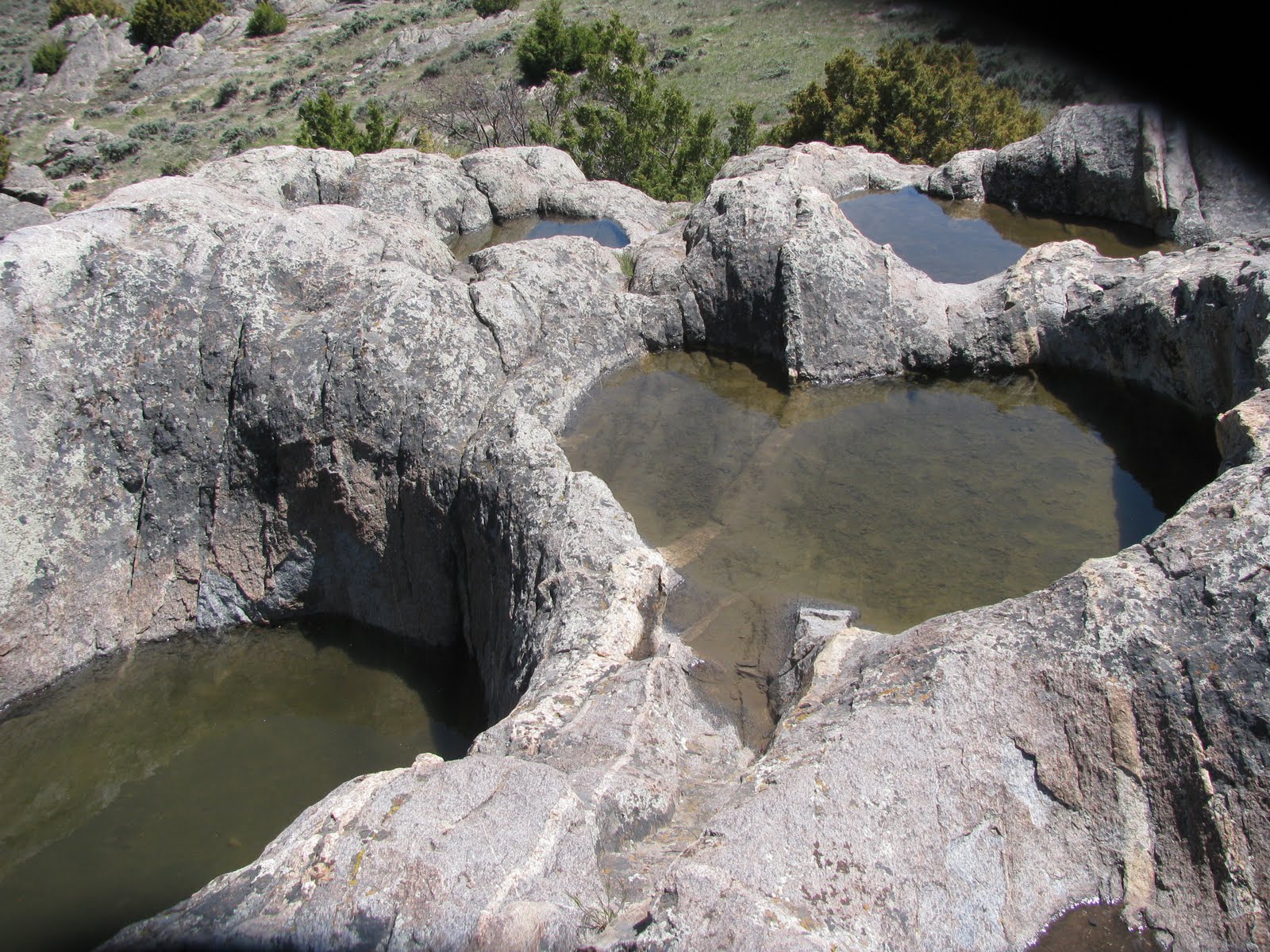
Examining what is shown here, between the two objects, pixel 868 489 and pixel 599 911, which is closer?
pixel 599 911

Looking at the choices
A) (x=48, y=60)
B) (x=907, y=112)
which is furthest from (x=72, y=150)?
(x=907, y=112)

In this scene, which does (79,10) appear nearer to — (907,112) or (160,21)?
(160,21)

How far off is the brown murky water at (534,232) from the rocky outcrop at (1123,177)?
4711mm

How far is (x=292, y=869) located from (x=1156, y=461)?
6241mm

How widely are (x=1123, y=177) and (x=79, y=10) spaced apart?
177 ft

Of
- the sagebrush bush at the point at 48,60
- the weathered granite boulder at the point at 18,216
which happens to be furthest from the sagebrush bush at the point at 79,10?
the weathered granite boulder at the point at 18,216

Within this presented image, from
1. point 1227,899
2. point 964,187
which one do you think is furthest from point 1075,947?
point 964,187

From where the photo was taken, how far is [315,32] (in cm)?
4506

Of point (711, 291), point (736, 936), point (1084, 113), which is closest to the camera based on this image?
point (736, 936)

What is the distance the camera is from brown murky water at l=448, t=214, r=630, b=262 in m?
12.3

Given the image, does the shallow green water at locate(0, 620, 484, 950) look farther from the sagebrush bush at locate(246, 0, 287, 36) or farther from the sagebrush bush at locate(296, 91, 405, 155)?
the sagebrush bush at locate(246, 0, 287, 36)

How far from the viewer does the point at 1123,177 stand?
11.0 metres

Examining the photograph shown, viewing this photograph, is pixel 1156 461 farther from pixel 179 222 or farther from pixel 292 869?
pixel 179 222

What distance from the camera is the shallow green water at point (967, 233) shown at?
1003cm
